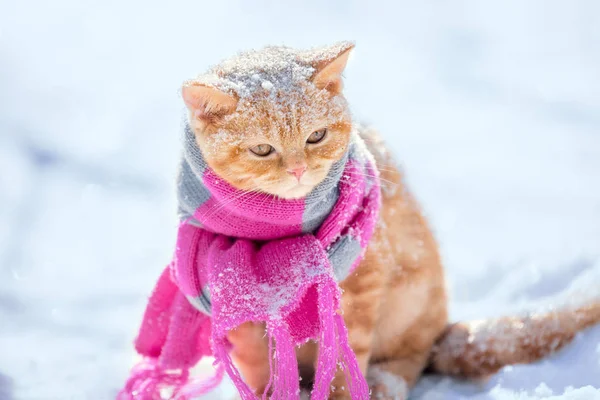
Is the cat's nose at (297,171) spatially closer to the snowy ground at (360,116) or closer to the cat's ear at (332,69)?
the cat's ear at (332,69)

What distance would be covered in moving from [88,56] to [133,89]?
0.84ft

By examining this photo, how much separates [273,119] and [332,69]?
169mm

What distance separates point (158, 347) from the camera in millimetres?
1748

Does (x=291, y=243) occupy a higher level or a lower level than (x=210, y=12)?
lower

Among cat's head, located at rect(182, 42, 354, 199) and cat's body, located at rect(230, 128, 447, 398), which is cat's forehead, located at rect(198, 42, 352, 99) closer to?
cat's head, located at rect(182, 42, 354, 199)

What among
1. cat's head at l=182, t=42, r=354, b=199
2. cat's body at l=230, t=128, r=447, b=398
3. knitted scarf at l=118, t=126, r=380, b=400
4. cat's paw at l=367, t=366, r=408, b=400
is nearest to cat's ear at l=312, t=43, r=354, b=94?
cat's head at l=182, t=42, r=354, b=199

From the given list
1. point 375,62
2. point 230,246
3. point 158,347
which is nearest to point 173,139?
point 375,62

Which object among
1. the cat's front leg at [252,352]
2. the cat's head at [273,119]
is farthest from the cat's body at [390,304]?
the cat's head at [273,119]

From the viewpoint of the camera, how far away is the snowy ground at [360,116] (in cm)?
202

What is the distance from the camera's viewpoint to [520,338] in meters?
1.71

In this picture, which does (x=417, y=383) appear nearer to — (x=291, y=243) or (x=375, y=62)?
(x=291, y=243)

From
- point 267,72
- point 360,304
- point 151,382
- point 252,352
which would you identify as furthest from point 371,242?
point 151,382

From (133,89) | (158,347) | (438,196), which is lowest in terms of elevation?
(438,196)

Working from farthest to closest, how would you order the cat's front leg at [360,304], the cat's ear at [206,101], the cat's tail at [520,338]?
1. the cat's tail at [520,338]
2. the cat's front leg at [360,304]
3. the cat's ear at [206,101]
